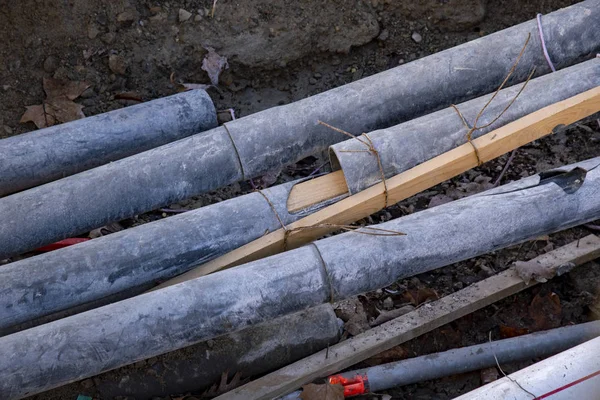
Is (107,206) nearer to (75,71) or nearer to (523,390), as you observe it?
(75,71)

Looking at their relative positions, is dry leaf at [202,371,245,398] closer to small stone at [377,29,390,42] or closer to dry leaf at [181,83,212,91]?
dry leaf at [181,83,212,91]

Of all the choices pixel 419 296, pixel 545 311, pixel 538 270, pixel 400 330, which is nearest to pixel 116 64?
pixel 419 296

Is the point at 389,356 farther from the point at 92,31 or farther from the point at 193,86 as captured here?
the point at 92,31

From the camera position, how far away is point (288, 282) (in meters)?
3.33

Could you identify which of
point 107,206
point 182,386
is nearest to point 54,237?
point 107,206

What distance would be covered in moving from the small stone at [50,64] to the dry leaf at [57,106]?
77mm

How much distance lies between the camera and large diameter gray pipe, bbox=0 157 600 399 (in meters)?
3.09

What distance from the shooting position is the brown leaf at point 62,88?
477 cm

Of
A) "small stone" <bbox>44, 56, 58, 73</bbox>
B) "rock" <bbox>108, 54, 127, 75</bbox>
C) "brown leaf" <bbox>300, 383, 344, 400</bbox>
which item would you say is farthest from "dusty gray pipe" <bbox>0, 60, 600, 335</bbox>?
"small stone" <bbox>44, 56, 58, 73</bbox>

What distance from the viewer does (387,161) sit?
3797 millimetres

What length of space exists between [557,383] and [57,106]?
11.0 feet

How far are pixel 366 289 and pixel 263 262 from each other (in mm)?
495

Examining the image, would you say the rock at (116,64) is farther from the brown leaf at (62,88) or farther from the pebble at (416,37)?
the pebble at (416,37)

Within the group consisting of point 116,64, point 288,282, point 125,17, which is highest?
point 125,17
